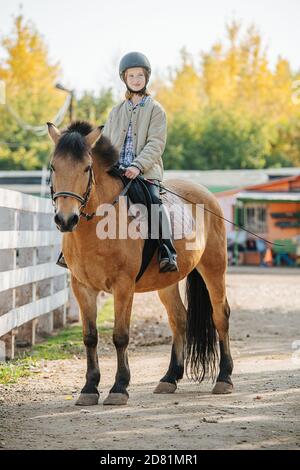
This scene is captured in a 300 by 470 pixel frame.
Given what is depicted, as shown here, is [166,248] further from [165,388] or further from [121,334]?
[165,388]

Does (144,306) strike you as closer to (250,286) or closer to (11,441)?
(250,286)

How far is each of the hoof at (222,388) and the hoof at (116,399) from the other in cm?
101

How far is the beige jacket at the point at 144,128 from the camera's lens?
6934mm

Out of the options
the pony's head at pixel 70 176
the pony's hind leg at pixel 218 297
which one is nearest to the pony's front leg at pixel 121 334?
the pony's head at pixel 70 176

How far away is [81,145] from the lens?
5.98 meters

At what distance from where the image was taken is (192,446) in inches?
186

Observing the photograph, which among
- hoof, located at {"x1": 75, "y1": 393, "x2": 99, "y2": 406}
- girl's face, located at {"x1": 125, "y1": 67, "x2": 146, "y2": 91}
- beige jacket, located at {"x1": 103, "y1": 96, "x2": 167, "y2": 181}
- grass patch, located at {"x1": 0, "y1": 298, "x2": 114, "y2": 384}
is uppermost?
girl's face, located at {"x1": 125, "y1": 67, "x2": 146, "y2": 91}

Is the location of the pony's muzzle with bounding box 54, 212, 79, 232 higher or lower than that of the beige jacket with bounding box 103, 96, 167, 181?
lower

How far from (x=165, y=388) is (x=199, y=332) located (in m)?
0.81

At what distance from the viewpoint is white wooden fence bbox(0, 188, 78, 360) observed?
8359 millimetres

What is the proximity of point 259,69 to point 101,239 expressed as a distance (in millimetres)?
49770

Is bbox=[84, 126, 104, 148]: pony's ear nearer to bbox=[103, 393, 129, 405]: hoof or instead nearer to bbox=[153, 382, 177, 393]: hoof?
bbox=[103, 393, 129, 405]: hoof

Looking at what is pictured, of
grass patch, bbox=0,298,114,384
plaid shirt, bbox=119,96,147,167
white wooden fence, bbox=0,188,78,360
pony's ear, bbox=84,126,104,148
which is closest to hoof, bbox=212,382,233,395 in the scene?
grass patch, bbox=0,298,114,384

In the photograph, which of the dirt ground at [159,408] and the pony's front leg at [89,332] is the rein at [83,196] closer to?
the pony's front leg at [89,332]
